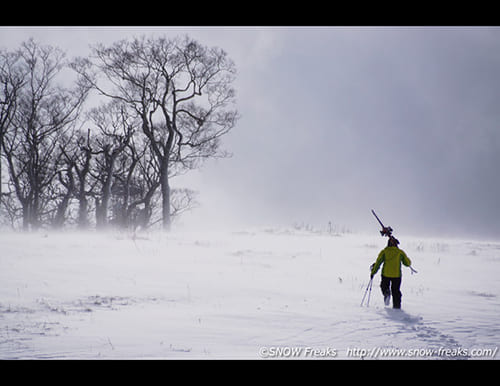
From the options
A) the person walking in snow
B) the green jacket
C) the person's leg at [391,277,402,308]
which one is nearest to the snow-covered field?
the person's leg at [391,277,402,308]

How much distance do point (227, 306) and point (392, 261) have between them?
3.41 metres

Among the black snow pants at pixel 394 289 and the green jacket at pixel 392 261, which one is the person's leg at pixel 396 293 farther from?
the green jacket at pixel 392 261

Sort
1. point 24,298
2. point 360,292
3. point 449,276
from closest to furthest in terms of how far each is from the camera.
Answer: point 24,298
point 360,292
point 449,276

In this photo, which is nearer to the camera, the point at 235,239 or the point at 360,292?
the point at 360,292

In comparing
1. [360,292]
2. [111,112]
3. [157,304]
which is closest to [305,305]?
[360,292]

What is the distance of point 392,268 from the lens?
6430 mm

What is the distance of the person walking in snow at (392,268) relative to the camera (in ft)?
20.9

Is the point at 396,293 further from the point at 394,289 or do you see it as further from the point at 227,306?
the point at 227,306

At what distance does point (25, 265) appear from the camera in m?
8.09

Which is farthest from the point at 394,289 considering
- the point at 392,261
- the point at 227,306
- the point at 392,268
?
the point at 227,306

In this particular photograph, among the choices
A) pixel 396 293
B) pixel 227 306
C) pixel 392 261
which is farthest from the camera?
pixel 392 261

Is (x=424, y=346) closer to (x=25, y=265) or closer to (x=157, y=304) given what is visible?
(x=157, y=304)

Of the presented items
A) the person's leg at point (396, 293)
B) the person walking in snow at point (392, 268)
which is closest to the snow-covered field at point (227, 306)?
the person's leg at point (396, 293)
